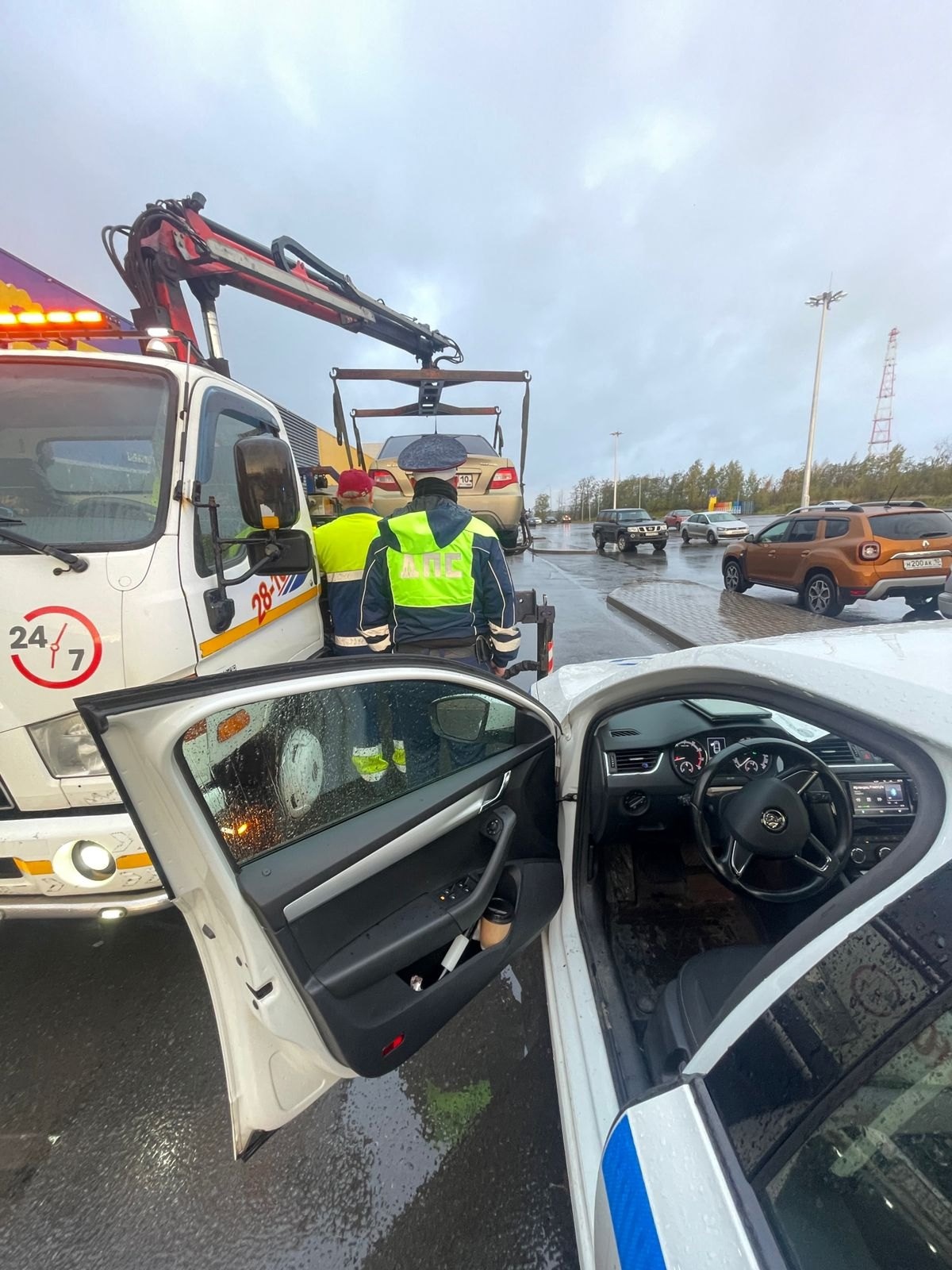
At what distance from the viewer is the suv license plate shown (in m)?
8.16

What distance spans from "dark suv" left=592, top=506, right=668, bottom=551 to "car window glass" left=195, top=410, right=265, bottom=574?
65.2 feet

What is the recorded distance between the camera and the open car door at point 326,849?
1089 millimetres

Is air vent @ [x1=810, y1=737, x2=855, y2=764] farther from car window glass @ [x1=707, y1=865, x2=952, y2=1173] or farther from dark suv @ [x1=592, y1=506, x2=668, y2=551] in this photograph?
dark suv @ [x1=592, y1=506, x2=668, y2=551]

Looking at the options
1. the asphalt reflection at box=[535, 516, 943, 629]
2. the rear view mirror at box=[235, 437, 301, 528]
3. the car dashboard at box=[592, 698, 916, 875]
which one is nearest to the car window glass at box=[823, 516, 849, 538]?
the asphalt reflection at box=[535, 516, 943, 629]

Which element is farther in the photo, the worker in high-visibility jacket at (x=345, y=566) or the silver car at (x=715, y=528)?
the silver car at (x=715, y=528)

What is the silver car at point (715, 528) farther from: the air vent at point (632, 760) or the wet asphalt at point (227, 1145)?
the wet asphalt at point (227, 1145)

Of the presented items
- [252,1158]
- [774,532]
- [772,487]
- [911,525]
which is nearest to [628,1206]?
[252,1158]

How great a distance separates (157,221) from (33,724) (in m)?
3.66

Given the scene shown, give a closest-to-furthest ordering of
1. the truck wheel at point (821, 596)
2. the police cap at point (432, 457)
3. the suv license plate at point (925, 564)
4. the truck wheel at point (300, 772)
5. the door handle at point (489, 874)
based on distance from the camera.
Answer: the truck wheel at point (300, 772) < the door handle at point (489, 874) < the police cap at point (432, 457) < the suv license plate at point (925, 564) < the truck wheel at point (821, 596)

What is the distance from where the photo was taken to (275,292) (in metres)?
4.41

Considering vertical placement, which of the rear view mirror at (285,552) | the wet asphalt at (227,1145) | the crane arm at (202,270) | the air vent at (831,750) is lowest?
the wet asphalt at (227,1145)

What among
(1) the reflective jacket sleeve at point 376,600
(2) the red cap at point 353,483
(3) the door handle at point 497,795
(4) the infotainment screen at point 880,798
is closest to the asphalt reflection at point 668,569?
(4) the infotainment screen at point 880,798

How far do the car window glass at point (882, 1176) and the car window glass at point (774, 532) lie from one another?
11367 mm

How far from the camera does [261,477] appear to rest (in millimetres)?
2102
